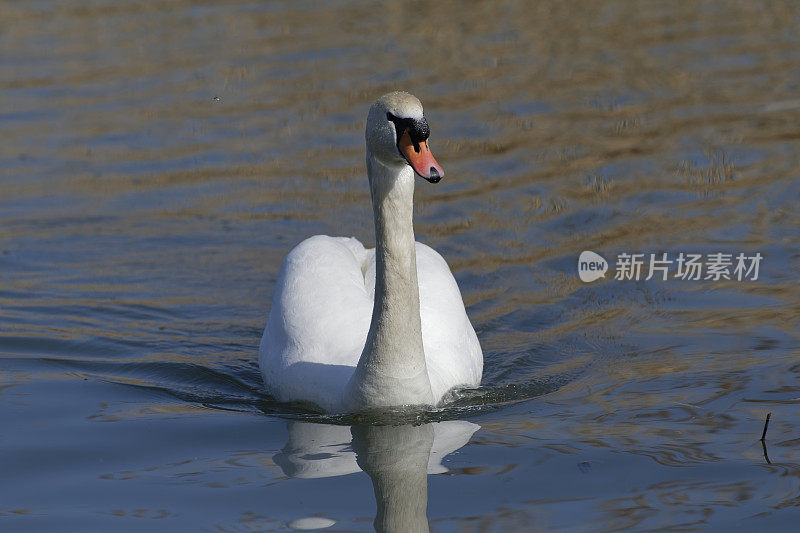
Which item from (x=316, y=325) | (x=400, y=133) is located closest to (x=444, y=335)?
(x=316, y=325)

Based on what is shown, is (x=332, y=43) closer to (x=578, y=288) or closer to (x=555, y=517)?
(x=578, y=288)

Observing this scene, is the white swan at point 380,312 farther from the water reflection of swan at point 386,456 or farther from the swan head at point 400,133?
the water reflection of swan at point 386,456

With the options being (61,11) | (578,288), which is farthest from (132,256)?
(61,11)

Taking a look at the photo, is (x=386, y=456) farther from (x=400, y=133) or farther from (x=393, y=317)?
(x=400, y=133)

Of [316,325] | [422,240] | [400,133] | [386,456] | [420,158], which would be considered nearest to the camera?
[420,158]

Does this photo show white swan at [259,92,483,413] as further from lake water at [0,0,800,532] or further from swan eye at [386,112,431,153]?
lake water at [0,0,800,532]

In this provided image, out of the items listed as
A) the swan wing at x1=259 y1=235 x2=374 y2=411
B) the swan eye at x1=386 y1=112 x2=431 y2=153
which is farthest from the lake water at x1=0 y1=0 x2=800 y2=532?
the swan eye at x1=386 y1=112 x2=431 y2=153

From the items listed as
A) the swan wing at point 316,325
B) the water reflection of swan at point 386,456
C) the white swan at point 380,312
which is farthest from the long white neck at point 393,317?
the swan wing at point 316,325

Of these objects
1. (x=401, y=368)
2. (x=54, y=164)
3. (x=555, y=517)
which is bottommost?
(x=555, y=517)

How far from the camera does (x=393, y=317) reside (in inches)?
259

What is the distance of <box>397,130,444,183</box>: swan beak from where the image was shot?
571cm

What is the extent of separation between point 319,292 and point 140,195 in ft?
15.8

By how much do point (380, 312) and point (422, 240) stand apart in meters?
4.23

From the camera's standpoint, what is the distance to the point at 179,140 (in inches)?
534
